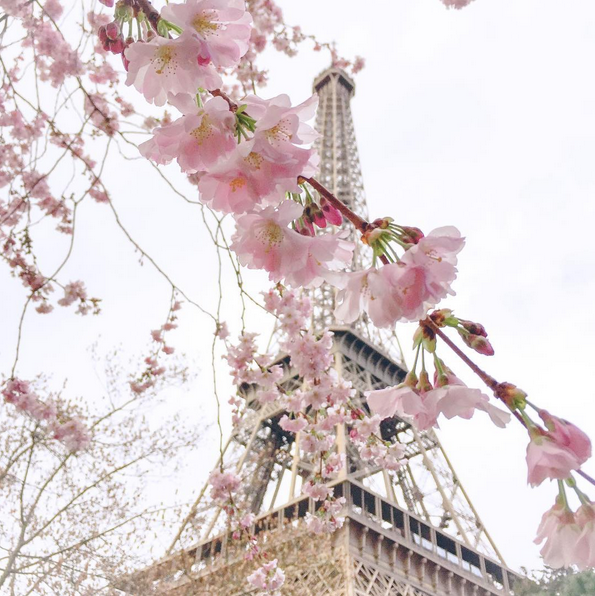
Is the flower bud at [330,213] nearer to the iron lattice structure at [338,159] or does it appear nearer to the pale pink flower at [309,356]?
the pale pink flower at [309,356]

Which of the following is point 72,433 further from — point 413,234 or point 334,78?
point 334,78

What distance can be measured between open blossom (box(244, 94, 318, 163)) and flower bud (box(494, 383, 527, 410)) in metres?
0.41

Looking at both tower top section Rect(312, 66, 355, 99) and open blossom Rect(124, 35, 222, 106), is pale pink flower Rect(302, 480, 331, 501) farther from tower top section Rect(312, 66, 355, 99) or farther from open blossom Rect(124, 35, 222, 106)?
tower top section Rect(312, 66, 355, 99)

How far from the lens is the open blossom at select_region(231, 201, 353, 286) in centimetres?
85

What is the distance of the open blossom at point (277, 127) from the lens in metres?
0.75

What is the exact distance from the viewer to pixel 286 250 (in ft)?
2.86

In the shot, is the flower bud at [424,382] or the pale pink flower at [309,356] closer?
the flower bud at [424,382]

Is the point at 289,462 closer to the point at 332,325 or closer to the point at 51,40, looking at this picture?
the point at 332,325

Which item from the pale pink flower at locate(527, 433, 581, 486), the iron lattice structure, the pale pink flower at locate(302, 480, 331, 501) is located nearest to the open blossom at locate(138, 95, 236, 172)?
the pale pink flower at locate(527, 433, 581, 486)

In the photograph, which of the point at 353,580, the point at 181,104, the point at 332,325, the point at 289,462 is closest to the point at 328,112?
the point at 332,325

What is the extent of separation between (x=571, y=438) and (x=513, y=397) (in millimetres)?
84

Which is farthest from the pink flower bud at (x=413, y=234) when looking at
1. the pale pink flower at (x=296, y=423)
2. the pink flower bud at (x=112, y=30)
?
the pale pink flower at (x=296, y=423)

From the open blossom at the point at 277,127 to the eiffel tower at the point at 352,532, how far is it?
500 cm

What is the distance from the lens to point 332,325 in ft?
45.0
